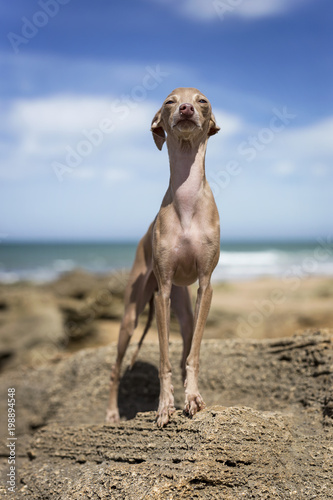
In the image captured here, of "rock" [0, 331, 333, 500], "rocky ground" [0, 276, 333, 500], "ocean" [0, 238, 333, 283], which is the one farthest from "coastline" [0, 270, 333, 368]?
"ocean" [0, 238, 333, 283]

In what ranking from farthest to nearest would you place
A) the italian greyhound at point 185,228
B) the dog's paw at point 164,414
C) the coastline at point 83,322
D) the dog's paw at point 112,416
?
1. the coastline at point 83,322
2. the dog's paw at point 112,416
3. the italian greyhound at point 185,228
4. the dog's paw at point 164,414

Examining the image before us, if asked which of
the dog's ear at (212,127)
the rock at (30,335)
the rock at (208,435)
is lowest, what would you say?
the rock at (208,435)

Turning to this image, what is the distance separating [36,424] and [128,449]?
3417 mm

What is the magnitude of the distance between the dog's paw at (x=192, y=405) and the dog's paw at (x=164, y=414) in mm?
166

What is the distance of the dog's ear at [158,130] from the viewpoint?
188 inches

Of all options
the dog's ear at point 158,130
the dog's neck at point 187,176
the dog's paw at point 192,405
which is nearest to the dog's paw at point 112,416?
the dog's paw at point 192,405

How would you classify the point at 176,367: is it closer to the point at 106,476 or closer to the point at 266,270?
the point at 106,476

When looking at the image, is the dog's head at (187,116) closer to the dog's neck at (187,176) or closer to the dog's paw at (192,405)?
the dog's neck at (187,176)

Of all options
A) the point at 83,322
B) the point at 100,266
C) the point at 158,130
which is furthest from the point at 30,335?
the point at 100,266

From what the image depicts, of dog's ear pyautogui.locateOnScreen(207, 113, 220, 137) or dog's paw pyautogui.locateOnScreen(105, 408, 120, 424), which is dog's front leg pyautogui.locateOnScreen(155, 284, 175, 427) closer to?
dog's ear pyautogui.locateOnScreen(207, 113, 220, 137)

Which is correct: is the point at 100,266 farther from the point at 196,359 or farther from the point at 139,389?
the point at 196,359

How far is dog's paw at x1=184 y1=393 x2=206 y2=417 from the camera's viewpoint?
4.17 meters

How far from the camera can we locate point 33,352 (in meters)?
11.0

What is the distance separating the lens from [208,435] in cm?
385
